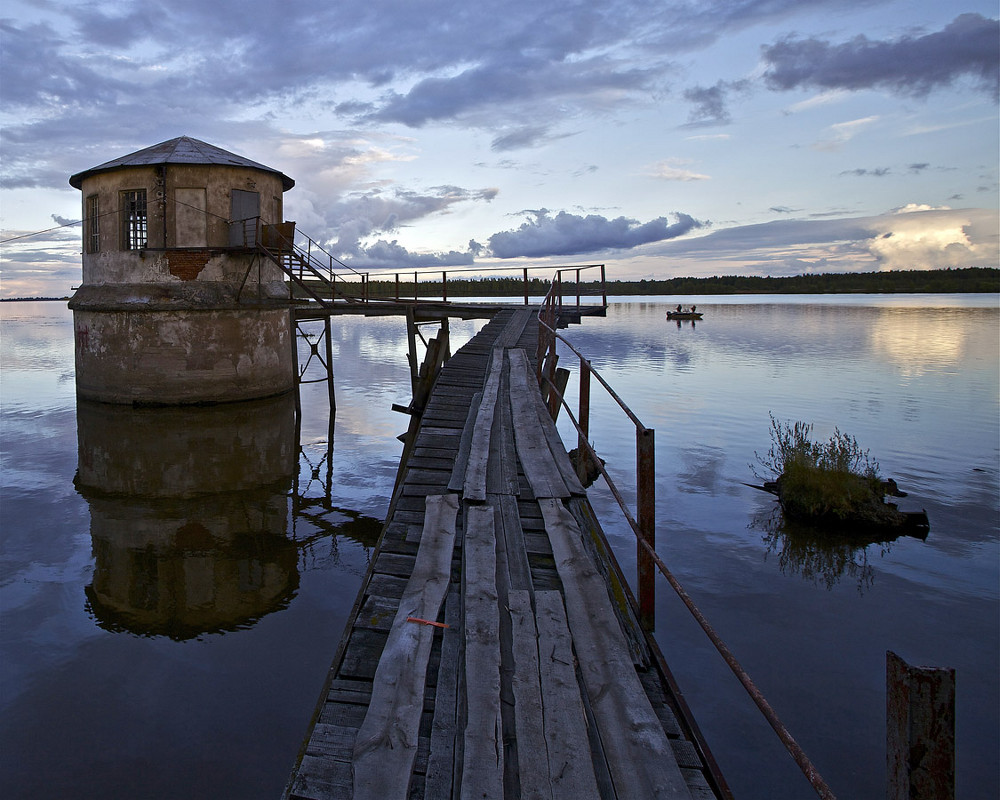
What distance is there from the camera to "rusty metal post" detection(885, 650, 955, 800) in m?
1.97

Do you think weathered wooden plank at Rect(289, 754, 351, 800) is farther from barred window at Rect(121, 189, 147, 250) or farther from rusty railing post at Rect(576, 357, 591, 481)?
barred window at Rect(121, 189, 147, 250)

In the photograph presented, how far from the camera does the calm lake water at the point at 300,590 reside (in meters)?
5.87

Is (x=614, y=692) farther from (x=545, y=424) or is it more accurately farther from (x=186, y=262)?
(x=186, y=262)

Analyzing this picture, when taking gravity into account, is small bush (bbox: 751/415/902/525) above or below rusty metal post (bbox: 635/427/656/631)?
below

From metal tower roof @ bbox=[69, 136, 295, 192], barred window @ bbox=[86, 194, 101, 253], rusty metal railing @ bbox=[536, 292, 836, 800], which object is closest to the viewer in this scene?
rusty metal railing @ bbox=[536, 292, 836, 800]

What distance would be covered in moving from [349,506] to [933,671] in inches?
445

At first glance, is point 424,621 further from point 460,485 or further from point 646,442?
point 646,442

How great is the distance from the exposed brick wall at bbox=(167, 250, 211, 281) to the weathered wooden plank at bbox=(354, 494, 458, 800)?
53.4 ft

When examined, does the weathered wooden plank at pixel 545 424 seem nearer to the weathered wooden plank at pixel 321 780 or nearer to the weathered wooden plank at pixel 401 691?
the weathered wooden plank at pixel 401 691

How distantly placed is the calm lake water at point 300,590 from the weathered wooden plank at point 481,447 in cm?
259

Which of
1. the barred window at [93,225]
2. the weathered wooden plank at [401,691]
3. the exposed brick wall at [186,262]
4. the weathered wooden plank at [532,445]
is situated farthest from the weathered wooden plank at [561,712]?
the barred window at [93,225]

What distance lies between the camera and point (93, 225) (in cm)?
1947

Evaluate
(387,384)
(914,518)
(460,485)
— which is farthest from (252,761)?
(387,384)

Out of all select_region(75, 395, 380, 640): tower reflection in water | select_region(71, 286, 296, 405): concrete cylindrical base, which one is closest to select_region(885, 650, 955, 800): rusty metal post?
→ select_region(75, 395, 380, 640): tower reflection in water
